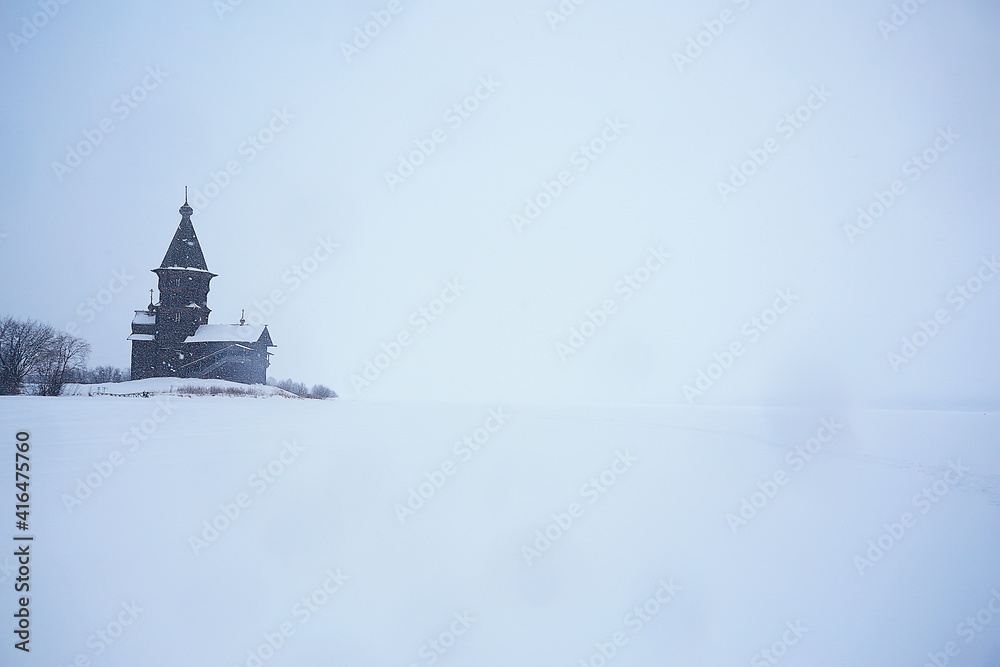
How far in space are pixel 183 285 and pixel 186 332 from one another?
7.91 ft

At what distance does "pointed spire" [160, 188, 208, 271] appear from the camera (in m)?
24.9

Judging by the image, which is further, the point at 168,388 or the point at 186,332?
the point at 186,332

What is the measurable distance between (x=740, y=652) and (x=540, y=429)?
13.4 meters

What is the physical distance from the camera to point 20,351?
44.2 ft

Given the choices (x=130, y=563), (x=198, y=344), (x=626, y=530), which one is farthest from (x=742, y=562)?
(x=198, y=344)

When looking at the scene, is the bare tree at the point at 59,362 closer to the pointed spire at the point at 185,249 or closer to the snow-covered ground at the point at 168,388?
the snow-covered ground at the point at 168,388

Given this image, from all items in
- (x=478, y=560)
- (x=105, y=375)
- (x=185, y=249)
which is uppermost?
(x=478, y=560)

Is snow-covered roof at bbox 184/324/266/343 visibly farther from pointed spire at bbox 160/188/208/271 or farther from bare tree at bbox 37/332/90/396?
bare tree at bbox 37/332/90/396

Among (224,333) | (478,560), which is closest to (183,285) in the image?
(224,333)

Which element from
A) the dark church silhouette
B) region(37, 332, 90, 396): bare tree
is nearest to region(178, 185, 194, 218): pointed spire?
the dark church silhouette

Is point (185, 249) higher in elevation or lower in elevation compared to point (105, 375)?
higher

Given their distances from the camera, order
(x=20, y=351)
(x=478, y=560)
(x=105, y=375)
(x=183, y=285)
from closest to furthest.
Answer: (x=478, y=560) → (x=20, y=351) → (x=105, y=375) → (x=183, y=285)

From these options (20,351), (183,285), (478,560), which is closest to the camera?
(478,560)

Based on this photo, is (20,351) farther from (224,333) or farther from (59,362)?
(224,333)
